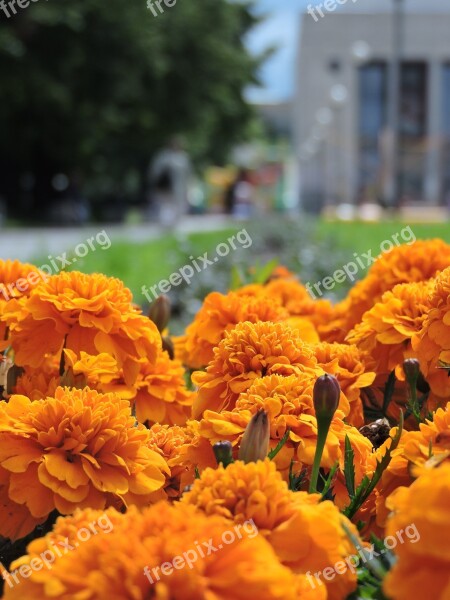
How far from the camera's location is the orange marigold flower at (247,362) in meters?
1.18

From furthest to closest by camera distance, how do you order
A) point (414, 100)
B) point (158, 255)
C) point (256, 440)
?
point (414, 100), point (158, 255), point (256, 440)

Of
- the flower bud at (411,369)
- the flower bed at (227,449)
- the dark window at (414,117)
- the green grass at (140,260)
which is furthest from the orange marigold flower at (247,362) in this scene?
the dark window at (414,117)

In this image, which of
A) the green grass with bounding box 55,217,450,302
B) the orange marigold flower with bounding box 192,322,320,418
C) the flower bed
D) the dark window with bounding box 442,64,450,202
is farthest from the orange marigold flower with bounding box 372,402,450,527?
the dark window with bounding box 442,64,450,202

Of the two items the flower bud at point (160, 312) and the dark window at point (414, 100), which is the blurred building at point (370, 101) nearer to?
the dark window at point (414, 100)

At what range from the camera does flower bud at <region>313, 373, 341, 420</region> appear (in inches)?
39.4

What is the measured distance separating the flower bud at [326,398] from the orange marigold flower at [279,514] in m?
0.17

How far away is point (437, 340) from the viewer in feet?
3.93

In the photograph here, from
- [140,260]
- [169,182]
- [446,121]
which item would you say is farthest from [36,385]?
[446,121]

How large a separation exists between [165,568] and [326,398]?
34cm

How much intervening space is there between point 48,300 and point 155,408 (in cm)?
25

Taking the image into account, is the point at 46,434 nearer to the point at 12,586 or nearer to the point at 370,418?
the point at 12,586

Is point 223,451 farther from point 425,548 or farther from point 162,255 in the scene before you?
point 162,255

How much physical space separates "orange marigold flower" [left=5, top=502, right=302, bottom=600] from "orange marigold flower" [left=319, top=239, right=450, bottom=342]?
36.2 inches

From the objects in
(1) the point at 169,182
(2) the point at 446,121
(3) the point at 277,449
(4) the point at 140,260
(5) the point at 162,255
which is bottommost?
(2) the point at 446,121
